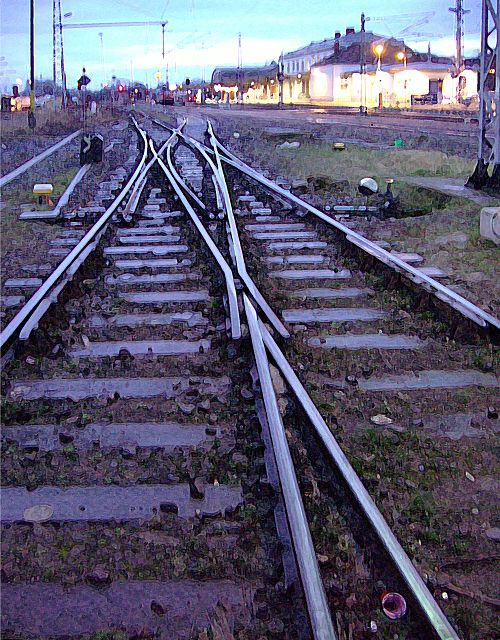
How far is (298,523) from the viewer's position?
9.87 ft

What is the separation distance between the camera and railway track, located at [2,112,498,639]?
280cm

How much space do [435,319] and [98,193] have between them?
29.6ft

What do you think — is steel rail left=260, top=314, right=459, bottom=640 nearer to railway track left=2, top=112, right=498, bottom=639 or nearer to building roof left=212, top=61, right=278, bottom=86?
railway track left=2, top=112, right=498, bottom=639

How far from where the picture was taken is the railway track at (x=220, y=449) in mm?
2799

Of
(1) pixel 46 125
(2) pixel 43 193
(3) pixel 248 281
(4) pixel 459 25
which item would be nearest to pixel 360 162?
(2) pixel 43 193

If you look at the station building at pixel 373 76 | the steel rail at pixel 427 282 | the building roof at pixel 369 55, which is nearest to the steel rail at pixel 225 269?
the steel rail at pixel 427 282

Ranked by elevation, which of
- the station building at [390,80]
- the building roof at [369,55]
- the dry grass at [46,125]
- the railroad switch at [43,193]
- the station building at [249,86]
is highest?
the station building at [249,86]

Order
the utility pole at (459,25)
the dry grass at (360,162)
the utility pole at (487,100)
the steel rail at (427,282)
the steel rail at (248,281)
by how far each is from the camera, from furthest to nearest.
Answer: the utility pole at (459,25), the dry grass at (360,162), the utility pole at (487,100), the steel rail at (427,282), the steel rail at (248,281)

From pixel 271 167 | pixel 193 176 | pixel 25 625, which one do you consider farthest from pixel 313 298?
pixel 271 167

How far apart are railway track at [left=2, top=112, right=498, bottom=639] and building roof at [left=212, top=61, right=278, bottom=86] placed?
10154 cm

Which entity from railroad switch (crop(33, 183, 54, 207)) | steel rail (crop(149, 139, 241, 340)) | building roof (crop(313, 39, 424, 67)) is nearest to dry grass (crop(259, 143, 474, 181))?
steel rail (crop(149, 139, 241, 340))

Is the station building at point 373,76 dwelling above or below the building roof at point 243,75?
below

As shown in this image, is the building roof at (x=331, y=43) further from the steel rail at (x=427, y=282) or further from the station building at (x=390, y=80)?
the steel rail at (x=427, y=282)

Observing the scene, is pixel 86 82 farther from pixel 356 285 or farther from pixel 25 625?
pixel 25 625
